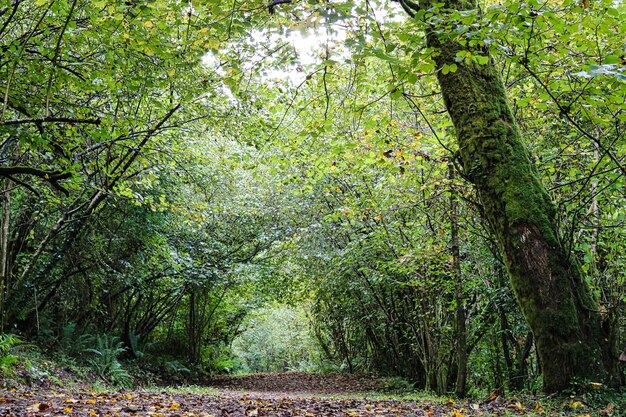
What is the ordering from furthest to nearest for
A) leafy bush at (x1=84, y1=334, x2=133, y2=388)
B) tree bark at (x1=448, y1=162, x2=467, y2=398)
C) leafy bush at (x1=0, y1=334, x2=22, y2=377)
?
1. leafy bush at (x1=84, y1=334, x2=133, y2=388)
2. tree bark at (x1=448, y1=162, x2=467, y2=398)
3. leafy bush at (x1=0, y1=334, x2=22, y2=377)

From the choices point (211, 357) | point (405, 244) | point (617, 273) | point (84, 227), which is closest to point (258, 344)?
point (211, 357)

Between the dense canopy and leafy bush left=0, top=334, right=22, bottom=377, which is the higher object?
the dense canopy

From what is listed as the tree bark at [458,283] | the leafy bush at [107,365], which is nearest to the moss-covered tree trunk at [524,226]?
the tree bark at [458,283]

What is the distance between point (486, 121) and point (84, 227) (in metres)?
9.41

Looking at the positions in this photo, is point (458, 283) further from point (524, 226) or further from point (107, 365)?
point (107, 365)

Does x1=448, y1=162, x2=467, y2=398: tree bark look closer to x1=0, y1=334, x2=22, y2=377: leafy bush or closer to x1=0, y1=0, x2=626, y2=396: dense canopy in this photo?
x1=0, y1=0, x2=626, y2=396: dense canopy

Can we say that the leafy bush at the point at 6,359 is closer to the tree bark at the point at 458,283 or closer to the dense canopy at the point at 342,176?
the dense canopy at the point at 342,176

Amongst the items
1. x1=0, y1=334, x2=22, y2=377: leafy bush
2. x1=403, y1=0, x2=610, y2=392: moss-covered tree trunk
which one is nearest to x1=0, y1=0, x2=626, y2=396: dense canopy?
x1=403, y1=0, x2=610, y2=392: moss-covered tree trunk

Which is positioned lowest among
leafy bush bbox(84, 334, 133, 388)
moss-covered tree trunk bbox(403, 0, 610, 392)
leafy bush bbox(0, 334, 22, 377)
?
leafy bush bbox(84, 334, 133, 388)

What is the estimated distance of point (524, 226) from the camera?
4.50m

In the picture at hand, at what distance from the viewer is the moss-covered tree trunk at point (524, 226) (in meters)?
4.30

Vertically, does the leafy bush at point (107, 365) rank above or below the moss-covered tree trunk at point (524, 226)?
below

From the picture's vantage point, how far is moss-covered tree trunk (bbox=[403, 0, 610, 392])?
14.1 feet

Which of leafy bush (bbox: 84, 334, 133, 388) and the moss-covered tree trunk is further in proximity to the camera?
leafy bush (bbox: 84, 334, 133, 388)
